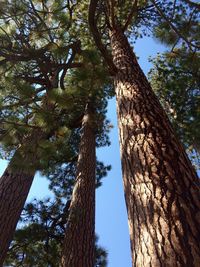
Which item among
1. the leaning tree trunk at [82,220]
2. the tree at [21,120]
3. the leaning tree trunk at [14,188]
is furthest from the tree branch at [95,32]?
the leaning tree trunk at [82,220]

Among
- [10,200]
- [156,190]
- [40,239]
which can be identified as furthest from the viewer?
[40,239]

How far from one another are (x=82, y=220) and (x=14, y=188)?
1183 millimetres

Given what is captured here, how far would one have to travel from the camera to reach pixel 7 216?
14.8 feet

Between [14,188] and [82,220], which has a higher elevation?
[14,188]

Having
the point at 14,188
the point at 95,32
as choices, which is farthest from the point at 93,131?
the point at 95,32

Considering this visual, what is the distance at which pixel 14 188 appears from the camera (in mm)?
4879

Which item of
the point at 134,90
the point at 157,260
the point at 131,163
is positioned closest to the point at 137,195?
the point at 131,163

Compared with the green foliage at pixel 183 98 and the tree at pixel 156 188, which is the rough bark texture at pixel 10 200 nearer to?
the tree at pixel 156 188

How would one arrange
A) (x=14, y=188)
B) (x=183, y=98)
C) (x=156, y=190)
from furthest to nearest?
1. (x=183, y=98)
2. (x=14, y=188)
3. (x=156, y=190)

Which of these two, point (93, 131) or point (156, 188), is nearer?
point (156, 188)

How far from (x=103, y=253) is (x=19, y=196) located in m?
2.81

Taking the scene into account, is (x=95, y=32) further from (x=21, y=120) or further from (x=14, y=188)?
(x=14, y=188)

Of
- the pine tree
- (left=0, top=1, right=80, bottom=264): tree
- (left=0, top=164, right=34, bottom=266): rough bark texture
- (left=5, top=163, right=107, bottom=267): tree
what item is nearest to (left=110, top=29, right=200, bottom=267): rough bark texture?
the pine tree

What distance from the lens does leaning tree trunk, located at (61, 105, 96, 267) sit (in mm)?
4383
